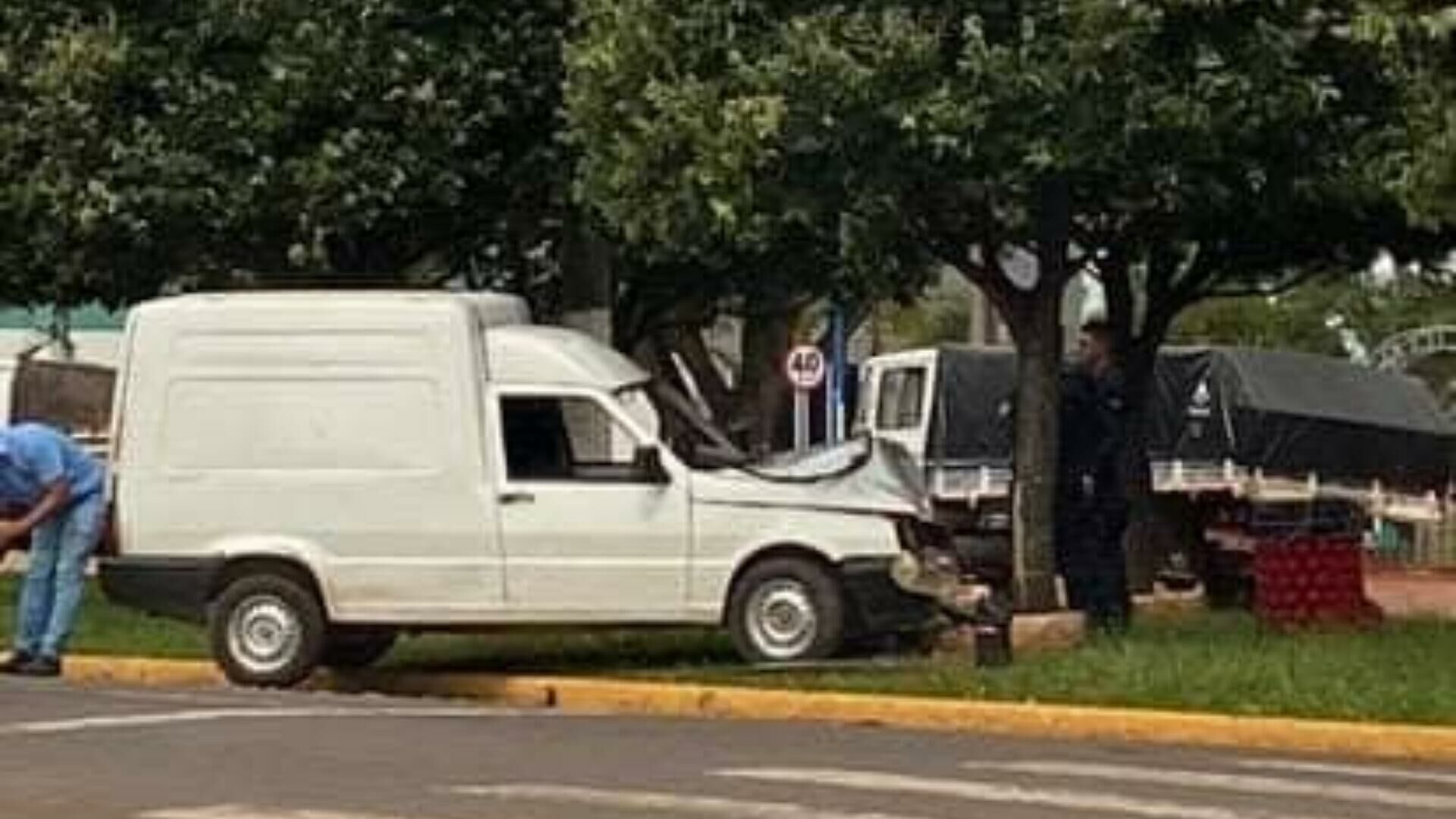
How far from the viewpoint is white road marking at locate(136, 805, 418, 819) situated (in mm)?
10211

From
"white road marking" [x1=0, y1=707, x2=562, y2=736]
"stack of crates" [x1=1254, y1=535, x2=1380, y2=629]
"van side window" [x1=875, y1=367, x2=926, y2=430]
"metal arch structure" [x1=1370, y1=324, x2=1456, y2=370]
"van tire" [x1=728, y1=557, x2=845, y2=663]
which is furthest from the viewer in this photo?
"metal arch structure" [x1=1370, y1=324, x2=1456, y2=370]

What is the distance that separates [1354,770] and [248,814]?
201 inches

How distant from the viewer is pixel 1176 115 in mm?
16609

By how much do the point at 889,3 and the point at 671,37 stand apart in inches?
54.8

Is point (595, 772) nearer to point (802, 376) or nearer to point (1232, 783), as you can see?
point (1232, 783)

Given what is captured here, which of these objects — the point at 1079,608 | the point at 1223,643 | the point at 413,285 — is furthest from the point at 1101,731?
the point at 413,285

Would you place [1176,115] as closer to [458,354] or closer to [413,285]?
[458,354]

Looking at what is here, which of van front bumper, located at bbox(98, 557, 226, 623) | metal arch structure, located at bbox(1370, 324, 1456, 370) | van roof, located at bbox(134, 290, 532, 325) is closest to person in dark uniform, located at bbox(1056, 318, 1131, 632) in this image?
van roof, located at bbox(134, 290, 532, 325)

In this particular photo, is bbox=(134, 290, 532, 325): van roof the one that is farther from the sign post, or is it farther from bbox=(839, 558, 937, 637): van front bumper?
the sign post

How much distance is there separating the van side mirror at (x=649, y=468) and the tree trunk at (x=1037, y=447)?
3.06m

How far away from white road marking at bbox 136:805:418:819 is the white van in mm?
6726

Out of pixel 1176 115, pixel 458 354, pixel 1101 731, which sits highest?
pixel 1176 115

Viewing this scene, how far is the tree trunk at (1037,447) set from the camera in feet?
62.8

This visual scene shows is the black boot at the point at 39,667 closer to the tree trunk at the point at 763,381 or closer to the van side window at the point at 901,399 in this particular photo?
the van side window at the point at 901,399
